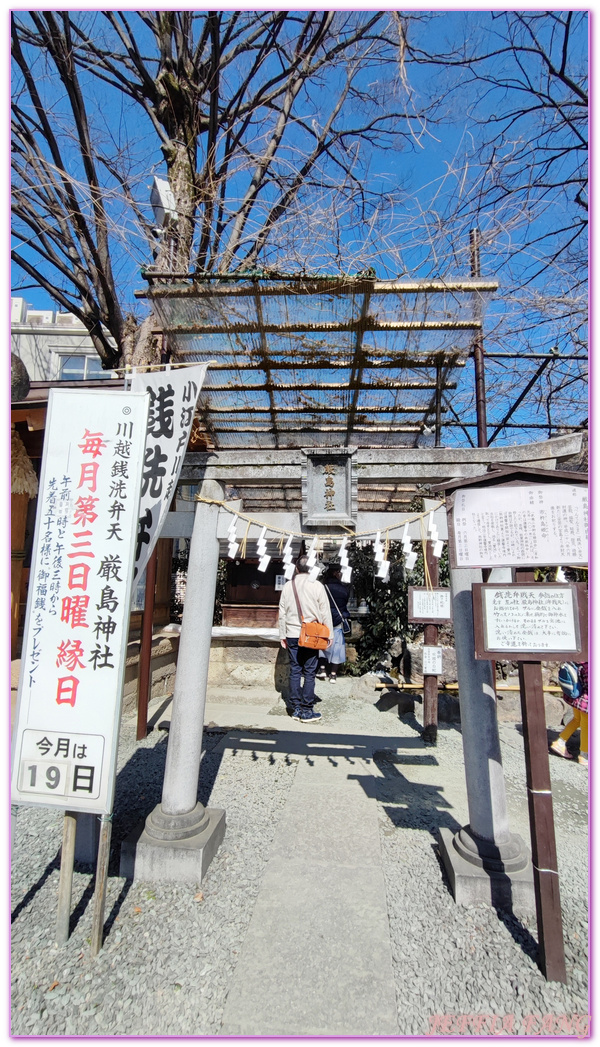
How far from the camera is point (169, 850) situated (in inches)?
143

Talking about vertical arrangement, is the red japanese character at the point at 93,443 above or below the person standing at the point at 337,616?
above

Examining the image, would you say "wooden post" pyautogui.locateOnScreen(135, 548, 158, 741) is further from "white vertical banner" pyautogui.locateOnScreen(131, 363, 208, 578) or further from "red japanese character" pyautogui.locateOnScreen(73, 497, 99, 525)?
"red japanese character" pyautogui.locateOnScreen(73, 497, 99, 525)

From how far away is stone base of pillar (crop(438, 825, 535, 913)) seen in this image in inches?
133

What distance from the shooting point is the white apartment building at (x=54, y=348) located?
1658 centimetres

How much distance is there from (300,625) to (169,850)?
13.2 feet

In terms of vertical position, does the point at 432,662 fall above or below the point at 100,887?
above

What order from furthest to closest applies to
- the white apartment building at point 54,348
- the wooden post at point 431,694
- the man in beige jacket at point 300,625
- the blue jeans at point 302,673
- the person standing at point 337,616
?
the white apartment building at point 54,348, the person standing at point 337,616, the blue jeans at point 302,673, the man in beige jacket at point 300,625, the wooden post at point 431,694

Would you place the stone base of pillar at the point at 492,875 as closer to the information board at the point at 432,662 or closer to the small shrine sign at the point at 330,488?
the small shrine sign at the point at 330,488

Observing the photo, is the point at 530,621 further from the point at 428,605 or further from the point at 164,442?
the point at 428,605

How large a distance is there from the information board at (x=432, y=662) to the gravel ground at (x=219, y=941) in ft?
7.97

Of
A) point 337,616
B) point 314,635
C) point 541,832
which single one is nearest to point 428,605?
point 314,635

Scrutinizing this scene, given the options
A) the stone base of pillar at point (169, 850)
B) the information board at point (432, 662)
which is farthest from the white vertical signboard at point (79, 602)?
the information board at point (432, 662)

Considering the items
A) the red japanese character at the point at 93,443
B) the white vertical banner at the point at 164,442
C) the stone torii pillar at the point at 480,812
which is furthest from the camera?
the white vertical banner at the point at 164,442

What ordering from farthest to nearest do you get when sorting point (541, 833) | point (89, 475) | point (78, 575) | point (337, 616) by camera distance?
point (337, 616)
point (89, 475)
point (78, 575)
point (541, 833)
